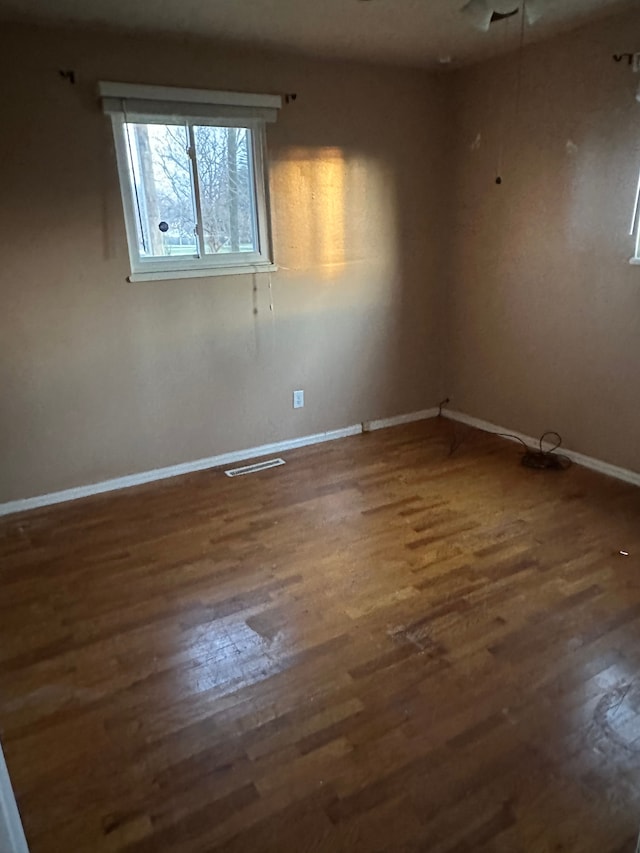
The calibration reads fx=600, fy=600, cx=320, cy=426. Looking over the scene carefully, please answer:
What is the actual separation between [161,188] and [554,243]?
2269mm

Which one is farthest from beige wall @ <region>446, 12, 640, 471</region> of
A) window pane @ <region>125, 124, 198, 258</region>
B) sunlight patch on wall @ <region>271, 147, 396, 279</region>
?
window pane @ <region>125, 124, 198, 258</region>

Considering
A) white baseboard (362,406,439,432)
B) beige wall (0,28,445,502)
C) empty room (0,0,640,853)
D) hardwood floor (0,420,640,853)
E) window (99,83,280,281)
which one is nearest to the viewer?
hardwood floor (0,420,640,853)

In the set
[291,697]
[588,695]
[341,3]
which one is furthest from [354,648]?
[341,3]

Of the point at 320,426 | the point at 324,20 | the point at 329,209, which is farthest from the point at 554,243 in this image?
the point at 320,426

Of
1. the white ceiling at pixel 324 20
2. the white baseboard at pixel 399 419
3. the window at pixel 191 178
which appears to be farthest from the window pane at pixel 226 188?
Answer: the white baseboard at pixel 399 419

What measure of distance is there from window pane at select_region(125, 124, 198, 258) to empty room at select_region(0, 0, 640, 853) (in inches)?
0.7

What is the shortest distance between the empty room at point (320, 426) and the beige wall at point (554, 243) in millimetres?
19

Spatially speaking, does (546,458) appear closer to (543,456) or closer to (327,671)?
(543,456)

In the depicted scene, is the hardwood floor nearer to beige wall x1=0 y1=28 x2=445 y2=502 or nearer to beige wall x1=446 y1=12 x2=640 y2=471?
beige wall x1=0 y1=28 x2=445 y2=502

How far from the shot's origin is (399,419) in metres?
4.46

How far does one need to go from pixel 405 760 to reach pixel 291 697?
406 millimetres

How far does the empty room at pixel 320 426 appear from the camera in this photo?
5.41 ft

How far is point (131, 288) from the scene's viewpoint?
328cm

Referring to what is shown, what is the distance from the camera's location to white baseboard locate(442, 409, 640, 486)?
3.36 metres
